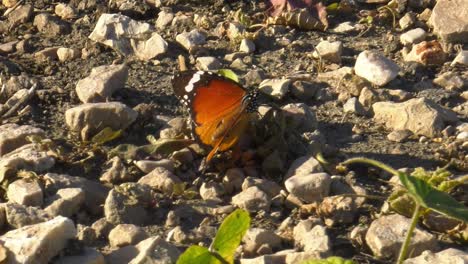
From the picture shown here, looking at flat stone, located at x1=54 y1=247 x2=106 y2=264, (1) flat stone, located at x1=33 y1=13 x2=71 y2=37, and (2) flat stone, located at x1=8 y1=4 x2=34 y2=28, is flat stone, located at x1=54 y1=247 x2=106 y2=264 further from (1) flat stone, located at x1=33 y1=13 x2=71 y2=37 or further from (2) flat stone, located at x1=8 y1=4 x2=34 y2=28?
(2) flat stone, located at x1=8 y1=4 x2=34 y2=28

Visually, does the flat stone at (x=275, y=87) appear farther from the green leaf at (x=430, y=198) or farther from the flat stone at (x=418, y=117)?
the green leaf at (x=430, y=198)

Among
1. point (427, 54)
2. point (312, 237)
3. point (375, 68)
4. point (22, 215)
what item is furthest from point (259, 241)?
point (427, 54)

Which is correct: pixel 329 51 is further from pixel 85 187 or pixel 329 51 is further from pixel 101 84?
pixel 85 187

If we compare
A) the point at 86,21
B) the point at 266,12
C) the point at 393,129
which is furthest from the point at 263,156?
the point at 86,21

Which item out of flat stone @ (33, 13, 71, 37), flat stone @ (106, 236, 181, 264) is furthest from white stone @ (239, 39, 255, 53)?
flat stone @ (106, 236, 181, 264)

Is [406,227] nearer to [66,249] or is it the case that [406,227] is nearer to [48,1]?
[66,249]

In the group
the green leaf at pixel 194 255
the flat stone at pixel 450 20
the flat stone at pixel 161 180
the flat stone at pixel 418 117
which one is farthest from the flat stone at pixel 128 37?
the green leaf at pixel 194 255
